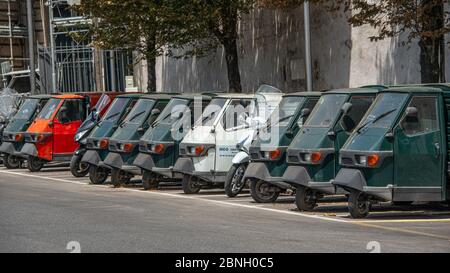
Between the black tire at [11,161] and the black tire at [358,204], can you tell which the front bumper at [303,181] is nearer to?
the black tire at [358,204]

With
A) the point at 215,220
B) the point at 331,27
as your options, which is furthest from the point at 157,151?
the point at 331,27

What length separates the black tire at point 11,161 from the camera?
3070 centimetres

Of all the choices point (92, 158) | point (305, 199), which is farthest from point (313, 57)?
point (305, 199)

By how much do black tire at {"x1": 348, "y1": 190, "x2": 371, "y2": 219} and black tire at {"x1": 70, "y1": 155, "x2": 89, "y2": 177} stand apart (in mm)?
11315

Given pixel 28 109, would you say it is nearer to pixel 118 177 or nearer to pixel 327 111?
pixel 118 177

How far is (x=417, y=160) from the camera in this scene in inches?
630

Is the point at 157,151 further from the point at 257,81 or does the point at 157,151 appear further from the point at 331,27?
the point at 257,81

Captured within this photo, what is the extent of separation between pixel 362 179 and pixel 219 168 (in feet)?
18.2

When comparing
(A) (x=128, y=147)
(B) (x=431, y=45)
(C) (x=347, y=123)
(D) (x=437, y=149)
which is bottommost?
(A) (x=128, y=147)

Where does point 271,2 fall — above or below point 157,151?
above

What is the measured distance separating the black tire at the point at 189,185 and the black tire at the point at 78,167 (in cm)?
554

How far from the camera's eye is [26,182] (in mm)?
24562

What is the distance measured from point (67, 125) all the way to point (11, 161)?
279cm

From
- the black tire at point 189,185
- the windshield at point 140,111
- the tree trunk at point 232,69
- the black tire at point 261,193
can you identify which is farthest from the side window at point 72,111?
the black tire at point 261,193
